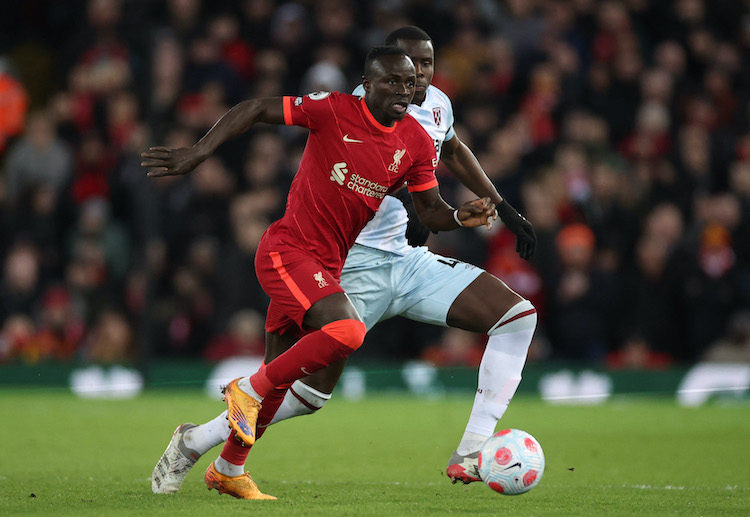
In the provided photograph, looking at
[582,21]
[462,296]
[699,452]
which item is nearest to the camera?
[462,296]

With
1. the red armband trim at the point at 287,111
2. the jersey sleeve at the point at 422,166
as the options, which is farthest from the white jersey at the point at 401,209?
the red armband trim at the point at 287,111

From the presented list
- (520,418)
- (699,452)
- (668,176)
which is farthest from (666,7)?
(699,452)

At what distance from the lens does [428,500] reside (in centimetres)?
580

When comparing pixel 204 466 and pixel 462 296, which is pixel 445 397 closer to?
pixel 204 466

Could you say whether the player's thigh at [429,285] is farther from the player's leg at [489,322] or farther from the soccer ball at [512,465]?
the soccer ball at [512,465]

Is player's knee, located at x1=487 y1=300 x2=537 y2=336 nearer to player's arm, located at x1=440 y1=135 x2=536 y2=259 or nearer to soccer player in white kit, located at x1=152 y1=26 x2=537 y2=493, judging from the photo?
soccer player in white kit, located at x1=152 y1=26 x2=537 y2=493

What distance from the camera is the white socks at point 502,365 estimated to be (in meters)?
6.12

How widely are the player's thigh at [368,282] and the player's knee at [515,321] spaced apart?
0.63 meters

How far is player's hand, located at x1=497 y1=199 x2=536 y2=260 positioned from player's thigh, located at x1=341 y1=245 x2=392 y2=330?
2.32ft

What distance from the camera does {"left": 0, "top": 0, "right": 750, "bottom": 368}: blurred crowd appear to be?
12.0 m

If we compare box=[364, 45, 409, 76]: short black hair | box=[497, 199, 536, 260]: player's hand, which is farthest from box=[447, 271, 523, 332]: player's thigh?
box=[364, 45, 409, 76]: short black hair

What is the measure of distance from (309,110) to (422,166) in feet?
2.20

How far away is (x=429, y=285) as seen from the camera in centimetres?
629

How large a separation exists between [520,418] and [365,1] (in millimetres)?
6775
